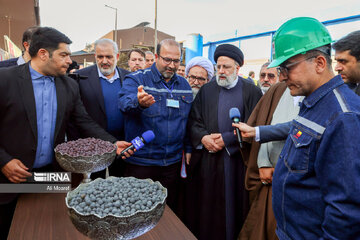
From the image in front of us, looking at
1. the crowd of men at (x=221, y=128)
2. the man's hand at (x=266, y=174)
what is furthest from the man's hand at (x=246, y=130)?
the man's hand at (x=266, y=174)

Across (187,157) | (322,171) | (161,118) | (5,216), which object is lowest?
(5,216)

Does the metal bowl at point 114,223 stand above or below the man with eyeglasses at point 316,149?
below

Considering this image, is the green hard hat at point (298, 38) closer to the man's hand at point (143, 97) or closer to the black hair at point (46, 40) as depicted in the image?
the man's hand at point (143, 97)

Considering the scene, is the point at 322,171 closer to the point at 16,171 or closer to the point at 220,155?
the point at 220,155

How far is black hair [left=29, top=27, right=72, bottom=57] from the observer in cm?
201

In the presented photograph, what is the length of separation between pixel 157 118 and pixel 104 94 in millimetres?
912

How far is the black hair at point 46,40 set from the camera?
2.01 meters

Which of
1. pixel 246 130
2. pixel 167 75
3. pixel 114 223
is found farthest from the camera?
pixel 167 75

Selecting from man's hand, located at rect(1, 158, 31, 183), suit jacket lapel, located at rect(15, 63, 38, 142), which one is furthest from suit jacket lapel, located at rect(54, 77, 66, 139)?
man's hand, located at rect(1, 158, 31, 183)

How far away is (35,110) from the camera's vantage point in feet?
6.10

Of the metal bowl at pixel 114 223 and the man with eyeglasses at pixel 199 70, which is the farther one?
the man with eyeglasses at pixel 199 70

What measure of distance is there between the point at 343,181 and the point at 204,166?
1.72m

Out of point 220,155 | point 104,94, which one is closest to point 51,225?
point 220,155

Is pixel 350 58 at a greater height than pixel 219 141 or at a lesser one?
greater
